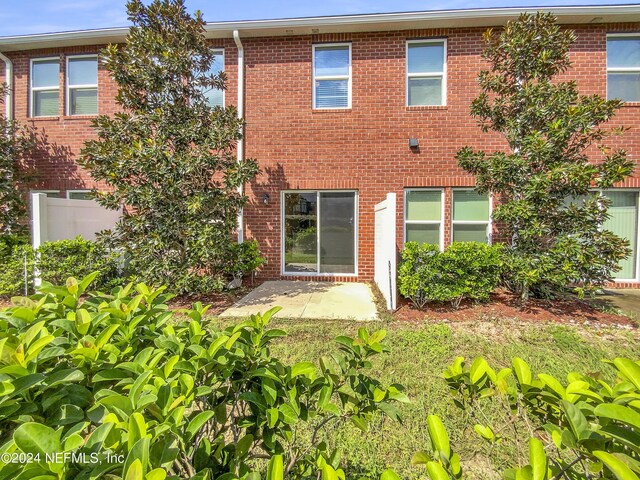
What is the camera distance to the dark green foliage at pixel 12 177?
7828 mm

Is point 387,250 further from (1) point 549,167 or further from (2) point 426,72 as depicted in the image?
(2) point 426,72

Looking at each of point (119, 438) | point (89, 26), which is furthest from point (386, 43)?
point (119, 438)

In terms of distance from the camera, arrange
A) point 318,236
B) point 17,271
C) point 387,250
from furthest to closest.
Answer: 1. point 318,236
2. point 17,271
3. point 387,250

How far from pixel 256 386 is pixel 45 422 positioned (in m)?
0.72

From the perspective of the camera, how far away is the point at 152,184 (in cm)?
596

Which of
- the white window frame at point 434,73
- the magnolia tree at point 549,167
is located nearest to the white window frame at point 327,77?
the white window frame at point 434,73

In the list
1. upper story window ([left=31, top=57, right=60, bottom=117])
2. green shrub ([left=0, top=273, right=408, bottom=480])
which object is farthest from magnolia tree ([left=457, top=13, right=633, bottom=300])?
upper story window ([left=31, top=57, right=60, bottom=117])

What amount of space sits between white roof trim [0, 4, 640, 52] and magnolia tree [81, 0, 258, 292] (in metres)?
1.82

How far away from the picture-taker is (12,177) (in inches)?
313

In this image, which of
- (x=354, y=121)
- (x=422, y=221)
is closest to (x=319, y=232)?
(x=422, y=221)

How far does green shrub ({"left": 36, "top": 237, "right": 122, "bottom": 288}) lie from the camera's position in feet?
20.7

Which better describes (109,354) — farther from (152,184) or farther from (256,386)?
(152,184)

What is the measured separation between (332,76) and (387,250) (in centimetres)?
488

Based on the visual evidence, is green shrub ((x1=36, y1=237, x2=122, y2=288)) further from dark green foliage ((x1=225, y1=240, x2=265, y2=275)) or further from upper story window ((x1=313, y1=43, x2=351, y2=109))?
upper story window ((x1=313, y1=43, x2=351, y2=109))
